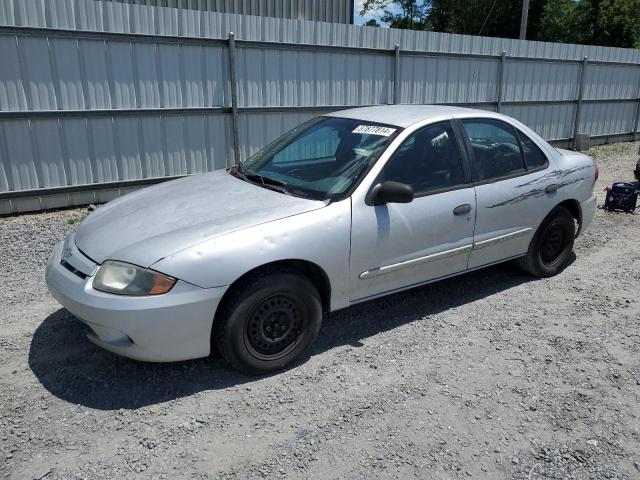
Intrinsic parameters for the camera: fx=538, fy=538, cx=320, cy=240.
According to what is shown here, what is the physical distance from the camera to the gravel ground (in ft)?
8.91

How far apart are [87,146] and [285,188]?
14.9 ft

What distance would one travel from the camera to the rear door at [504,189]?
14.3 feet

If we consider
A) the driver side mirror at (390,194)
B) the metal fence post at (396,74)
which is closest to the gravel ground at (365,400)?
the driver side mirror at (390,194)

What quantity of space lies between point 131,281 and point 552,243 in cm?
387

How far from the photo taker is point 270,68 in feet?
27.9

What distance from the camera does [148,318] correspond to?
2.97 m

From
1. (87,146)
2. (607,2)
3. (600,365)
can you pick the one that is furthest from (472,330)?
(607,2)

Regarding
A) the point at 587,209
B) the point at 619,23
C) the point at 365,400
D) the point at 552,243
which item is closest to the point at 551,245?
the point at 552,243

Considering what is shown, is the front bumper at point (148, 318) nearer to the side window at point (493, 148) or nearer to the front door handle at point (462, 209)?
the front door handle at point (462, 209)

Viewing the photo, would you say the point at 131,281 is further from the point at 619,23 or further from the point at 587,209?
the point at 619,23

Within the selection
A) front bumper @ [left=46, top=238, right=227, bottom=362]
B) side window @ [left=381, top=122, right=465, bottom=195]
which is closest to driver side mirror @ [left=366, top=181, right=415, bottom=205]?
side window @ [left=381, top=122, right=465, bottom=195]

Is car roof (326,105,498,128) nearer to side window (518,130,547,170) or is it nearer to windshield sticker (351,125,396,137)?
windshield sticker (351,125,396,137)

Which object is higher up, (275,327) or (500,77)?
(500,77)

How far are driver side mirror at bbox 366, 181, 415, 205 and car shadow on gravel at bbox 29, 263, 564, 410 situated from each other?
106 cm
